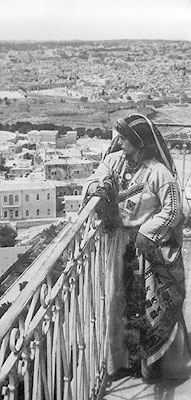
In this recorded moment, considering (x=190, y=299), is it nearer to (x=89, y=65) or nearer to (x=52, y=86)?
(x=89, y=65)

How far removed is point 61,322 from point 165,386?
0.65 m

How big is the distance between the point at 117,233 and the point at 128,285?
158mm

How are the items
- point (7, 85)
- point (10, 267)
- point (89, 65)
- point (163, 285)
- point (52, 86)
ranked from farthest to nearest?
point (7, 85), point (52, 86), point (89, 65), point (10, 267), point (163, 285)

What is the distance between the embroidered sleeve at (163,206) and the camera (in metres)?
1.94

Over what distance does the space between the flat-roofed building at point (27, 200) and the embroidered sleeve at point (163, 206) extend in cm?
60

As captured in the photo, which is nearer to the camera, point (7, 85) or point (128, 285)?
point (128, 285)

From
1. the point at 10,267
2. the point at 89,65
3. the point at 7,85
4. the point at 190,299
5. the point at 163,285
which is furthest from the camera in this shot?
the point at 7,85

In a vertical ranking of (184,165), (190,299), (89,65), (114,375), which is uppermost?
(89,65)

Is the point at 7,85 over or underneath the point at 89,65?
underneath

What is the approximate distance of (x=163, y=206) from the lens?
195cm

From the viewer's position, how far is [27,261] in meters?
2.02

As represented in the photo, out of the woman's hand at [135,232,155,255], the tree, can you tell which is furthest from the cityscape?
the woman's hand at [135,232,155,255]

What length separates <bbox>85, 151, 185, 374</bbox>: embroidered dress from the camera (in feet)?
6.44

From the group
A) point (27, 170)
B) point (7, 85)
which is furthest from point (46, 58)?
point (7, 85)
